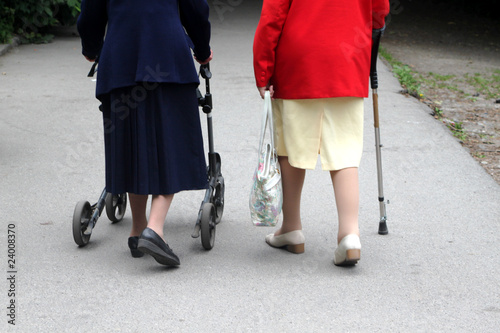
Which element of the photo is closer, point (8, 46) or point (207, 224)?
point (207, 224)

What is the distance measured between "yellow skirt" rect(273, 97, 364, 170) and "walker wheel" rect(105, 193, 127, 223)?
137cm

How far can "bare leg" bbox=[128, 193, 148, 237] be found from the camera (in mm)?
4383

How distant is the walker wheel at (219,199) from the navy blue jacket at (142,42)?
40.5 inches

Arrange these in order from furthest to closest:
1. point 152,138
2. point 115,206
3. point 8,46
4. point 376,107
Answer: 1. point 8,46
2. point 115,206
3. point 376,107
4. point 152,138

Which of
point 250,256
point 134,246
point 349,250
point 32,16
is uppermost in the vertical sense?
point 349,250

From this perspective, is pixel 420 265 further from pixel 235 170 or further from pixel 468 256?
pixel 235 170

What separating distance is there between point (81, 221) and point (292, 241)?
1304 mm

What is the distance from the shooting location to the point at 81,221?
4.54m

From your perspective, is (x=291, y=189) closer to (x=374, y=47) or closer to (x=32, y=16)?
(x=374, y=47)

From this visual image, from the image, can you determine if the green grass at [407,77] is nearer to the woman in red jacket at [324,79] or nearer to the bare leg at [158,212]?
the woman in red jacket at [324,79]

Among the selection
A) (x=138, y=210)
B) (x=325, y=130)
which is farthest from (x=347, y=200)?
(x=138, y=210)

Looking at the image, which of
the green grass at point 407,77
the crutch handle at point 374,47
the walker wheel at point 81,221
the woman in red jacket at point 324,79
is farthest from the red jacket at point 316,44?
the green grass at point 407,77

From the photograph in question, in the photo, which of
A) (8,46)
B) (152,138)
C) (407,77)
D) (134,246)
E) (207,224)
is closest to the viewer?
(152,138)

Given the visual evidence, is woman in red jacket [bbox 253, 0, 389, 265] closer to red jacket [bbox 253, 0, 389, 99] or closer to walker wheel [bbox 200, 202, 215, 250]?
red jacket [bbox 253, 0, 389, 99]
